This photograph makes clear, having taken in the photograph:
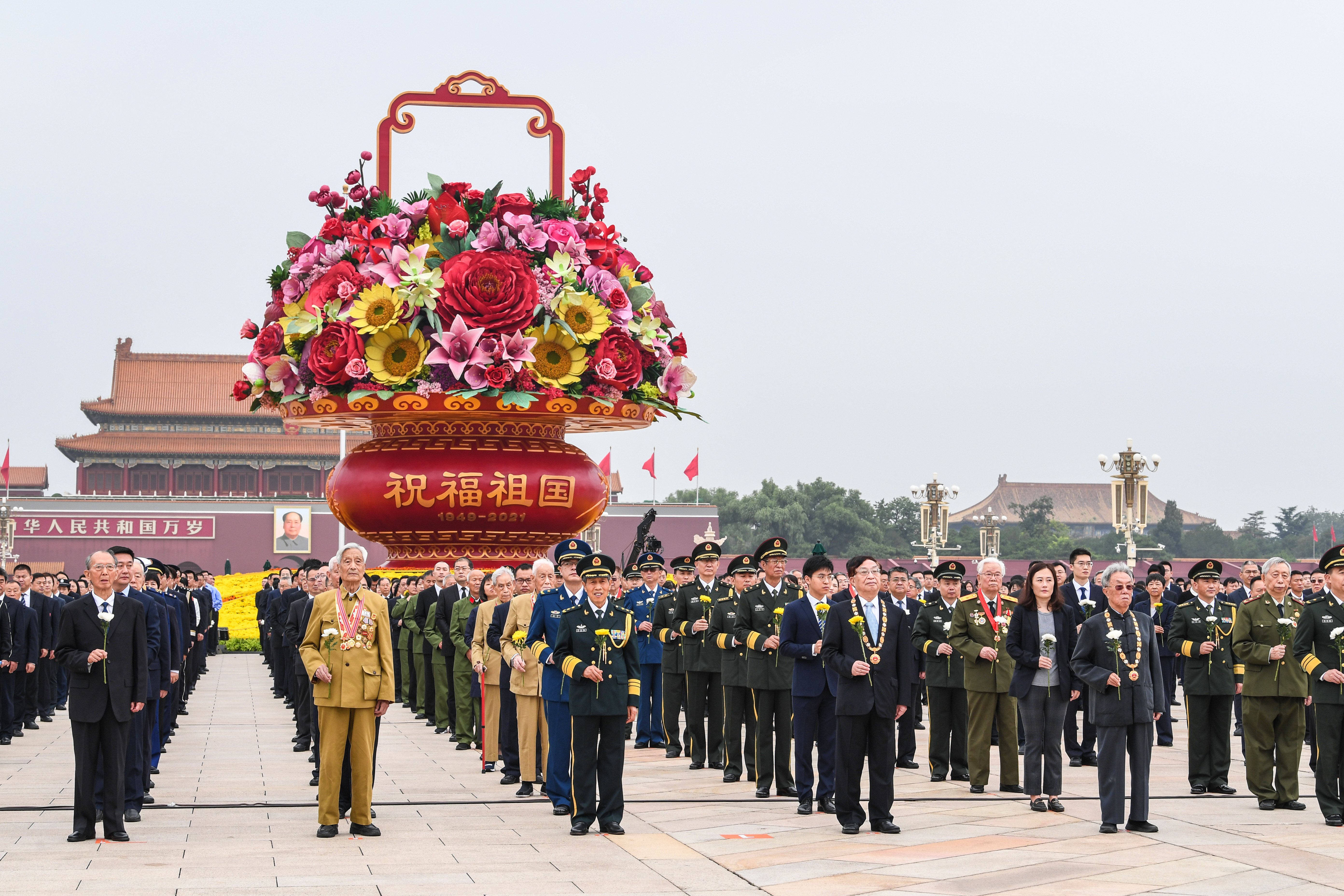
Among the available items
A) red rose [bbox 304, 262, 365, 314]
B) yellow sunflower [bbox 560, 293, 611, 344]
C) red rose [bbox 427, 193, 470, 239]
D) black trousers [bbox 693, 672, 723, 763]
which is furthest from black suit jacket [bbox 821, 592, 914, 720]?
red rose [bbox 427, 193, 470, 239]

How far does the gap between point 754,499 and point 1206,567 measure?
60122 mm

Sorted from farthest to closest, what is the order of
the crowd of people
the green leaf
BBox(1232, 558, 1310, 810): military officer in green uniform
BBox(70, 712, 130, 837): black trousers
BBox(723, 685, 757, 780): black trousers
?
the green leaf
BBox(723, 685, 757, 780): black trousers
BBox(1232, 558, 1310, 810): military officer in green uniform
the crowd of people
BBox(70, 712, 130, 837): black trousers

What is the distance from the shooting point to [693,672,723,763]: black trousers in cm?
1159

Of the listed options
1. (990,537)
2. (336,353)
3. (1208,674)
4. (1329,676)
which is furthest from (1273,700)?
(990,537)

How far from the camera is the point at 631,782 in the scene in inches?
421

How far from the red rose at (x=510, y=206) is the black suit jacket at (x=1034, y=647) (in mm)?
6277

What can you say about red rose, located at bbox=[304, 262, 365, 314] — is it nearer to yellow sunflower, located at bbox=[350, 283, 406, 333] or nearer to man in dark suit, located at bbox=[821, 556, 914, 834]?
yellow sunflower, located at bbox=[350, 283, 406, 333]

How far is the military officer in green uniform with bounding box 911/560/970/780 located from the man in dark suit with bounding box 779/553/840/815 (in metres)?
1.51

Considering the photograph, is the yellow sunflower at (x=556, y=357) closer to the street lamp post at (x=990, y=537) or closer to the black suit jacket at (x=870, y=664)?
the black suit jacket at (x=870, y=664)

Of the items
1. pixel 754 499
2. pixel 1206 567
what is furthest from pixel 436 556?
pixel 754 499

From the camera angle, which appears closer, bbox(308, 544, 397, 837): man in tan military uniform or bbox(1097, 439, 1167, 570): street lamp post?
bbox(308, 544, 397, 837): man in tan military uniform

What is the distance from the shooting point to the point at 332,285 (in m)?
13.2

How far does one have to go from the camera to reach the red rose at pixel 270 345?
44.7ft

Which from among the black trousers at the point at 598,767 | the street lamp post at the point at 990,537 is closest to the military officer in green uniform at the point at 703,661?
the black trousers at the point at 598,767
